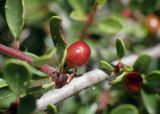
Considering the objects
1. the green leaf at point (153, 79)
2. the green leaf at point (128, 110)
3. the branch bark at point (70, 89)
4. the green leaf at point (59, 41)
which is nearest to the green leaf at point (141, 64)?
the green leaf at point (153, 79)

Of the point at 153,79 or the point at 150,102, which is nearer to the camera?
the point at 153,79

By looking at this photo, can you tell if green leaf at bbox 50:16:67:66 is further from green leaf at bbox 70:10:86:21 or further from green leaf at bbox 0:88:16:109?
green leaf at bbox 70:10:86:21

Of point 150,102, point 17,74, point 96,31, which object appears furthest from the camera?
point 96,31

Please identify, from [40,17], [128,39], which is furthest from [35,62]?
[128,39]

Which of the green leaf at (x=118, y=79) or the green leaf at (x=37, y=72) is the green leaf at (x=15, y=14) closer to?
the green leaf at (x=37, y=72)

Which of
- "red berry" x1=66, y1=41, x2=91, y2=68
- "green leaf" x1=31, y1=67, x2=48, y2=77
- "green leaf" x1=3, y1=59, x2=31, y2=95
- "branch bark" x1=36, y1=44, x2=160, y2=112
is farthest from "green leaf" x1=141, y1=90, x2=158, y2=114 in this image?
"green leaf" x1=3, y1=59, x2=31, y2=95

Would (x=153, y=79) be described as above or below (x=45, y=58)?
below

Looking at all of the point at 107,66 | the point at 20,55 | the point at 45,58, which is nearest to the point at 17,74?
Result: the point at 45,58

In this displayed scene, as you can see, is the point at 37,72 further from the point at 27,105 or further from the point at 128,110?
the point at 128,110
